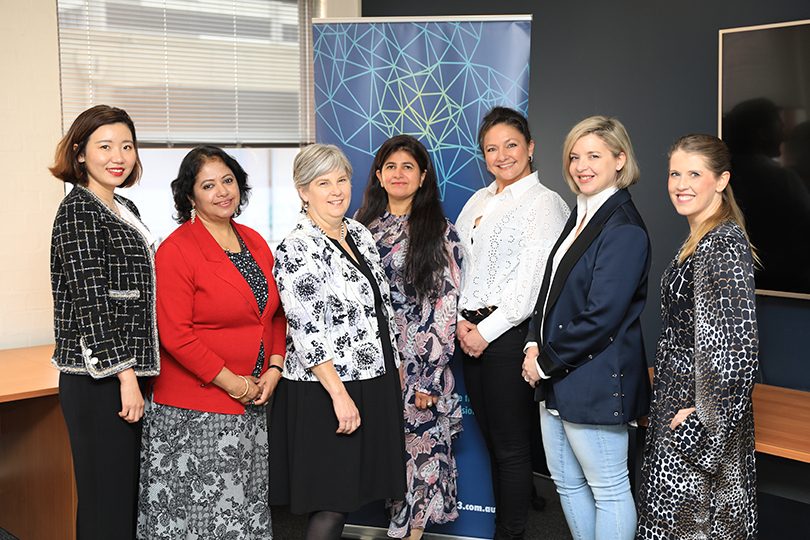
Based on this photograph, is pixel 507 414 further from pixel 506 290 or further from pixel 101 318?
pixel 101 318

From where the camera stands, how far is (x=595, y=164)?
2494mm

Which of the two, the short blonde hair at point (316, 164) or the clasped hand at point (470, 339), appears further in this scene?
the clasped hand at point (470, 339)

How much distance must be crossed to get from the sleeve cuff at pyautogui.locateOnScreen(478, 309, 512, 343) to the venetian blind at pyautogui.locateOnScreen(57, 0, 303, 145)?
7.31 feet

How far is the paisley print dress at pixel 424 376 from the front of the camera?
2988mm

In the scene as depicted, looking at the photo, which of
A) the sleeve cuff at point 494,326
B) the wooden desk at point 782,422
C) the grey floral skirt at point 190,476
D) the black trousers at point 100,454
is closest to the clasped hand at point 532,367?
the sleeve cuff at point 494,326

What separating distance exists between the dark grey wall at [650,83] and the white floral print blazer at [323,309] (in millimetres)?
1361

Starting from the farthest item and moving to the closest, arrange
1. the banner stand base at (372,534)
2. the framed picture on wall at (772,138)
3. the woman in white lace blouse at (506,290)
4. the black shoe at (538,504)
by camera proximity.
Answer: the black shoe at (538,504)
the banner stand base at (372,534)
the woman in white lace blouse at (506,290)
the framed picture on wall at (772,138)

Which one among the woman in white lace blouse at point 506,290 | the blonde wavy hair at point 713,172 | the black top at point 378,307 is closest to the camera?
the blonde wavy hair at point 713,172

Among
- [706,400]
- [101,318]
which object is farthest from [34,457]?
[706,400]

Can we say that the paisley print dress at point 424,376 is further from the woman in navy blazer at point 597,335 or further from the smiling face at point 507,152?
the woman in navy blazer at point 597,335

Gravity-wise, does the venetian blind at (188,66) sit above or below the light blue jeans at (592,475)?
above

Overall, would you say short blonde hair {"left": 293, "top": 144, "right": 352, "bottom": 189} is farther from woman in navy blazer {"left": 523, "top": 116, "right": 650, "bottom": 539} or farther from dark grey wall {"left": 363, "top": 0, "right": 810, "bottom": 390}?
dark grey wall {"left": 363, "top": 0, "right": 810, "bottom": 390}

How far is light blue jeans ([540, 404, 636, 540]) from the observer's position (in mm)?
2486

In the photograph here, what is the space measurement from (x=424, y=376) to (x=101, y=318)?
124 cm
